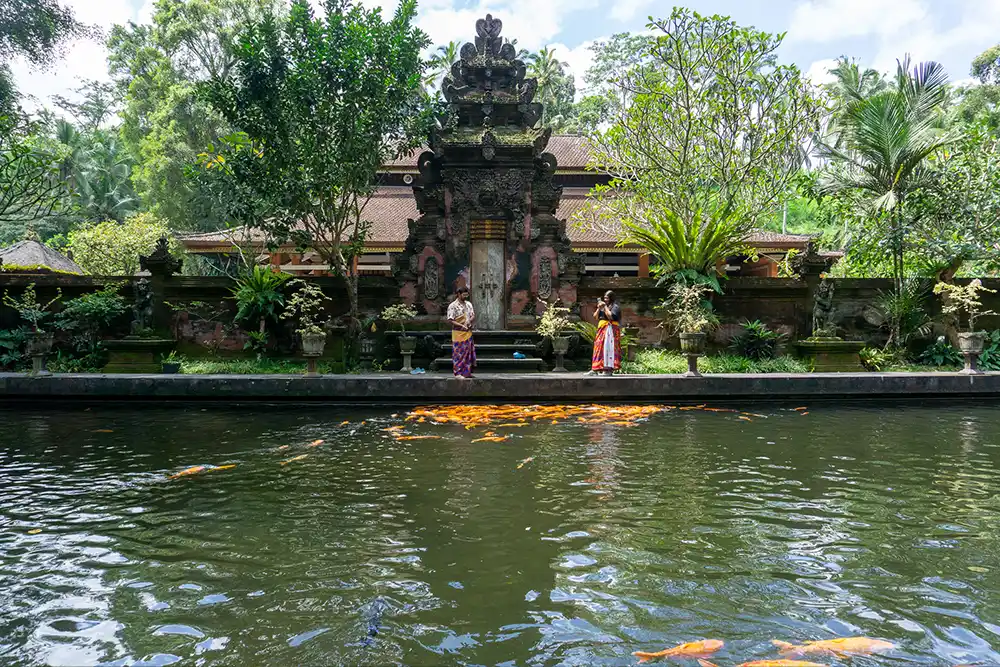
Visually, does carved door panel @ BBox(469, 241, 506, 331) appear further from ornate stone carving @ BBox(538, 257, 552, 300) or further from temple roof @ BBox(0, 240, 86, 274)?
temple roof @ BBox(0, 240, 86, 274)

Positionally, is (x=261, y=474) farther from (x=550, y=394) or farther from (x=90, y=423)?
(x=550, y=394)

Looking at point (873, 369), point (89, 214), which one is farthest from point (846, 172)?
point (89, 214)

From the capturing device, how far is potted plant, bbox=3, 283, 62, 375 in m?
10.8

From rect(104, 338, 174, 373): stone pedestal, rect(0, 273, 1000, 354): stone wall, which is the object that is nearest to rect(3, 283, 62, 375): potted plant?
rect(0, 273, 1000, 354): stone wall

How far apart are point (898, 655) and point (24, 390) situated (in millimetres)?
11786

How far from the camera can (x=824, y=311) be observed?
12406 mm

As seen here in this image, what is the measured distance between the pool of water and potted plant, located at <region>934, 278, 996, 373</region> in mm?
4728

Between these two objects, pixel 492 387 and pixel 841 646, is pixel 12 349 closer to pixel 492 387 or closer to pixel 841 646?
pixel 492 387

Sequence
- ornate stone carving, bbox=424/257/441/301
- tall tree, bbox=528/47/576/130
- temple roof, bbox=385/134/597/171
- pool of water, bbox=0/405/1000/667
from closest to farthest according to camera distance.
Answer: pool of water, bbox=0/405/1000/667, ornate stone carving, bbox=424/257/441/301, temple roof, bbox=385/134/597/171, tall tree, bbox=528/47/576/130

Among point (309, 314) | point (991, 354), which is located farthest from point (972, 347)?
point (309, 314)

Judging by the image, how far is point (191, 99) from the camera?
24.9 meters

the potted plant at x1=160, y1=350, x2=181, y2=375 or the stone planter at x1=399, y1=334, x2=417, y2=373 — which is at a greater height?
the stone planter at x1=399, y1=334, x2=417, y2=373

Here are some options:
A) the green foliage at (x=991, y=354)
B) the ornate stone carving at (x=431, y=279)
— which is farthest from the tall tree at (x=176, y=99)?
the green foliage at (x=991, y=354)

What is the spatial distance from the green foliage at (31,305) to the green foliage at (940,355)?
16.3 m
